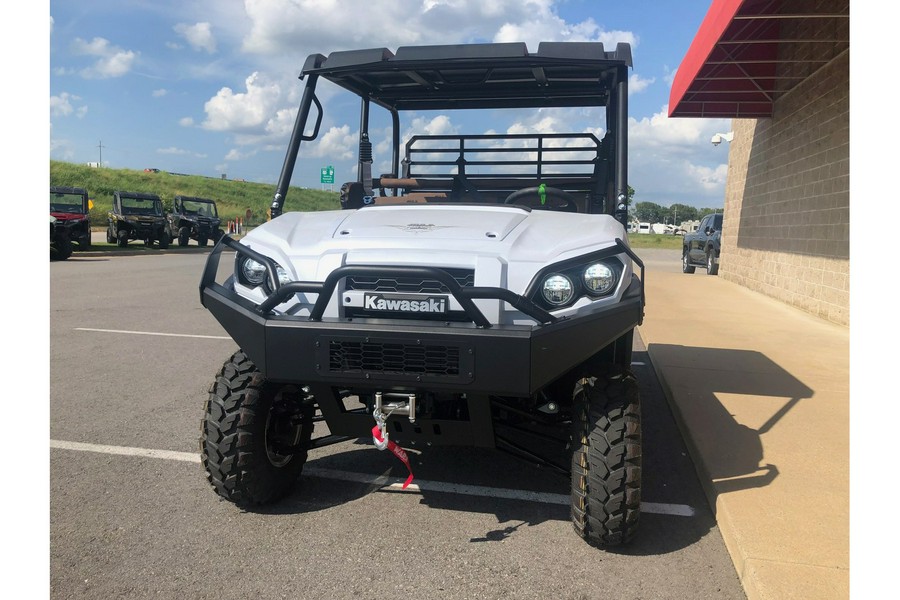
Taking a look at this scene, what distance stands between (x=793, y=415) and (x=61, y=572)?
14.5 feet

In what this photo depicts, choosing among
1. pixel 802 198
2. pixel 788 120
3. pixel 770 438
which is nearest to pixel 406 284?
pixel 770 438

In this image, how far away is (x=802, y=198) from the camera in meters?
11.6

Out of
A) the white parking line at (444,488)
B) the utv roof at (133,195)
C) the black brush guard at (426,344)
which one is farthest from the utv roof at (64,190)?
the black brush guard at (426,344)

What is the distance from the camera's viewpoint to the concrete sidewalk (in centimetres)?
282

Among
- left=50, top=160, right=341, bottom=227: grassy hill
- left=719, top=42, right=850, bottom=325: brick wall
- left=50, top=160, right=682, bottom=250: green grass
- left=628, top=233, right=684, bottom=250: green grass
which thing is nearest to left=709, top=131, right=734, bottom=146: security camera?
left=719, top=42, right=850, bottom=325: brick wall

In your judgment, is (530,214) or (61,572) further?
(530,214)

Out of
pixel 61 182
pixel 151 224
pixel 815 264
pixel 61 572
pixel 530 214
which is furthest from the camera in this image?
pixel 61 182

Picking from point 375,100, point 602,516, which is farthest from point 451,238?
point 375,100

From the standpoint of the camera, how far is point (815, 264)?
35.1 feet

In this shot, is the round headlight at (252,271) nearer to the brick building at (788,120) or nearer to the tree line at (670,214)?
the brick building at (788,120)

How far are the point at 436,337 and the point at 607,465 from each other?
0.93 meters

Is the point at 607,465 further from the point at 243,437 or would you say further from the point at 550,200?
the point at 550,200

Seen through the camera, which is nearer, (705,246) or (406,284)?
(406,284)

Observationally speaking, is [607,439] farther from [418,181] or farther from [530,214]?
[418,181]
